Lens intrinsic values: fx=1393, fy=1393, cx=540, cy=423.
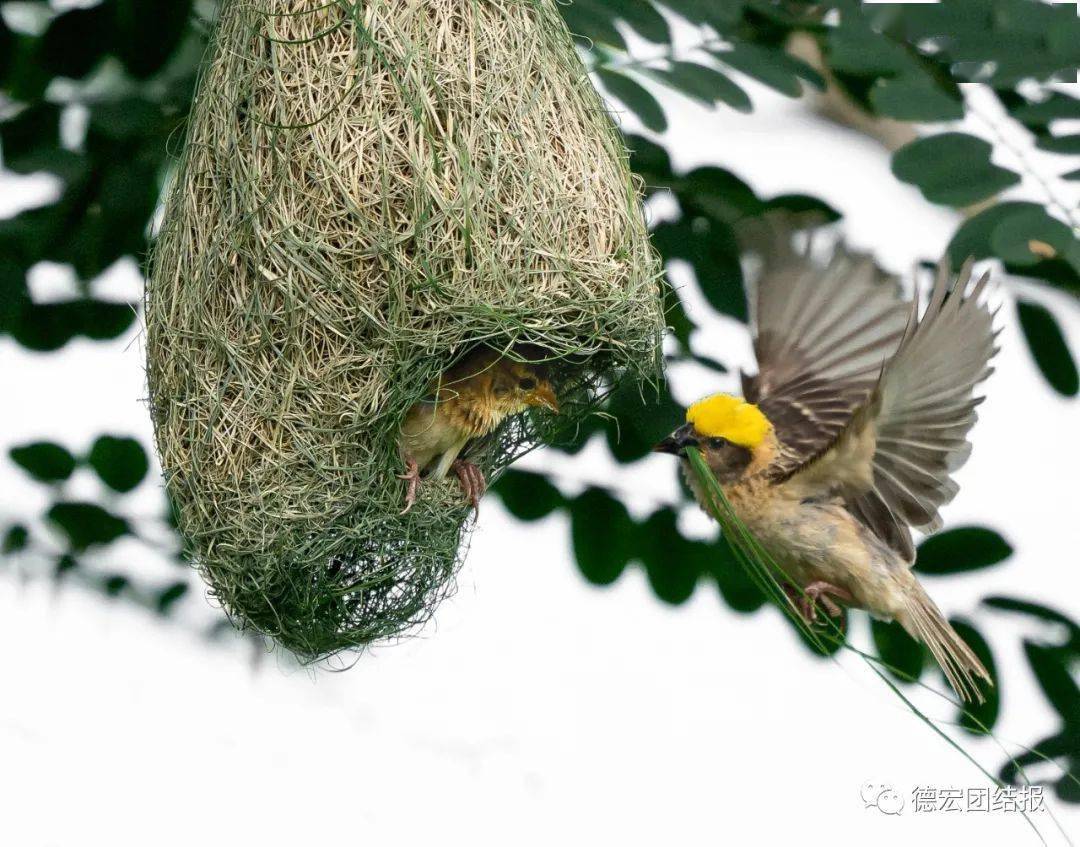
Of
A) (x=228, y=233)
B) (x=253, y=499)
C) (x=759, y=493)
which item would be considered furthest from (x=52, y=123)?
(x=759, y=493)

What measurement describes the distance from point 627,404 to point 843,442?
378 millimetres

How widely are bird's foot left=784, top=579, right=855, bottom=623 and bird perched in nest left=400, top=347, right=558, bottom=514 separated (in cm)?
59

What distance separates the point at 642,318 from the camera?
1.76 meters

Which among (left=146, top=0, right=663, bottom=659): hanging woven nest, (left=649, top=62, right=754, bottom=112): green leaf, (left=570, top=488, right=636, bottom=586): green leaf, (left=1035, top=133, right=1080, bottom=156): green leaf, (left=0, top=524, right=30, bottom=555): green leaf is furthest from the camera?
(left=0, top=524, right=30, bottom=555): green leaf

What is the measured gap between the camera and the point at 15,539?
238 cm

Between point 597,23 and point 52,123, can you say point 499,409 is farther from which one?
point 52,123

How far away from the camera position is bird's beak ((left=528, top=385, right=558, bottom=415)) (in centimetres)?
182

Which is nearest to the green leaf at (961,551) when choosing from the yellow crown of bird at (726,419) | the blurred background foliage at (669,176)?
the blurred background foliage at (669,176)

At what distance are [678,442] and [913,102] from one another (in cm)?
58

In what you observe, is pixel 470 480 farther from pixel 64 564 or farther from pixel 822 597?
Answer: pixel 64 564

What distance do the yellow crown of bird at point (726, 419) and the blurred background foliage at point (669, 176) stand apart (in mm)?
86

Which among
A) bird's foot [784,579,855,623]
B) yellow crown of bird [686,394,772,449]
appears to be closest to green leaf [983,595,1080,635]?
bird's foot [784,579,855,623]

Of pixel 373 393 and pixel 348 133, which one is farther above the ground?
pixel 348 133

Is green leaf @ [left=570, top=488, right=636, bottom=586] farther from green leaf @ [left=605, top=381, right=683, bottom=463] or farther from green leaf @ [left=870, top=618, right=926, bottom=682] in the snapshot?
green leaf @ [left=870, top=618, right=926, bottom=682]
